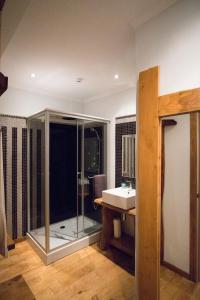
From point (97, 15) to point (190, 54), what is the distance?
2.54 feet

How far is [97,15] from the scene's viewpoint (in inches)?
54.3

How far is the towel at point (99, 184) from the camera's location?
9.98ft

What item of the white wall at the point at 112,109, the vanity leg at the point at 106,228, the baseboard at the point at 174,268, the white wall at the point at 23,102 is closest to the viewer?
the baseboard at the point at 174,268

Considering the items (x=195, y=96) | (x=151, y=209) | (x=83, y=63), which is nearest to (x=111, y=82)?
(x=83, y=63)

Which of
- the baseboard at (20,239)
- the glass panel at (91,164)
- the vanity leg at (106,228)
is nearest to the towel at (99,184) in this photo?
the glass panel at (91,164)

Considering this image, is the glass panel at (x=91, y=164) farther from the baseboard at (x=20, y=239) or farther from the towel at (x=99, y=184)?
Result: the baseboard at (x=20, y=239)

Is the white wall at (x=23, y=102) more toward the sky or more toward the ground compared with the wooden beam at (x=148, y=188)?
more toward the sky

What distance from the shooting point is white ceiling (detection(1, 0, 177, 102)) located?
1308 mm

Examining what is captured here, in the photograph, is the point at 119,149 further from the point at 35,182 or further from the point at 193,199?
the point at 193,199

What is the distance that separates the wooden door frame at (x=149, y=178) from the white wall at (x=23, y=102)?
2.17 metres

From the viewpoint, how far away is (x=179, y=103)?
1.25 metres

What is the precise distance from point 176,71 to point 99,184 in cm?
223

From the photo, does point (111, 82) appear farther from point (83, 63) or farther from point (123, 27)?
point (123, 27)

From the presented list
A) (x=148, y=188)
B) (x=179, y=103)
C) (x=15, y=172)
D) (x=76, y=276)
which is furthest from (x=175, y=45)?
(x=15, y=172)
